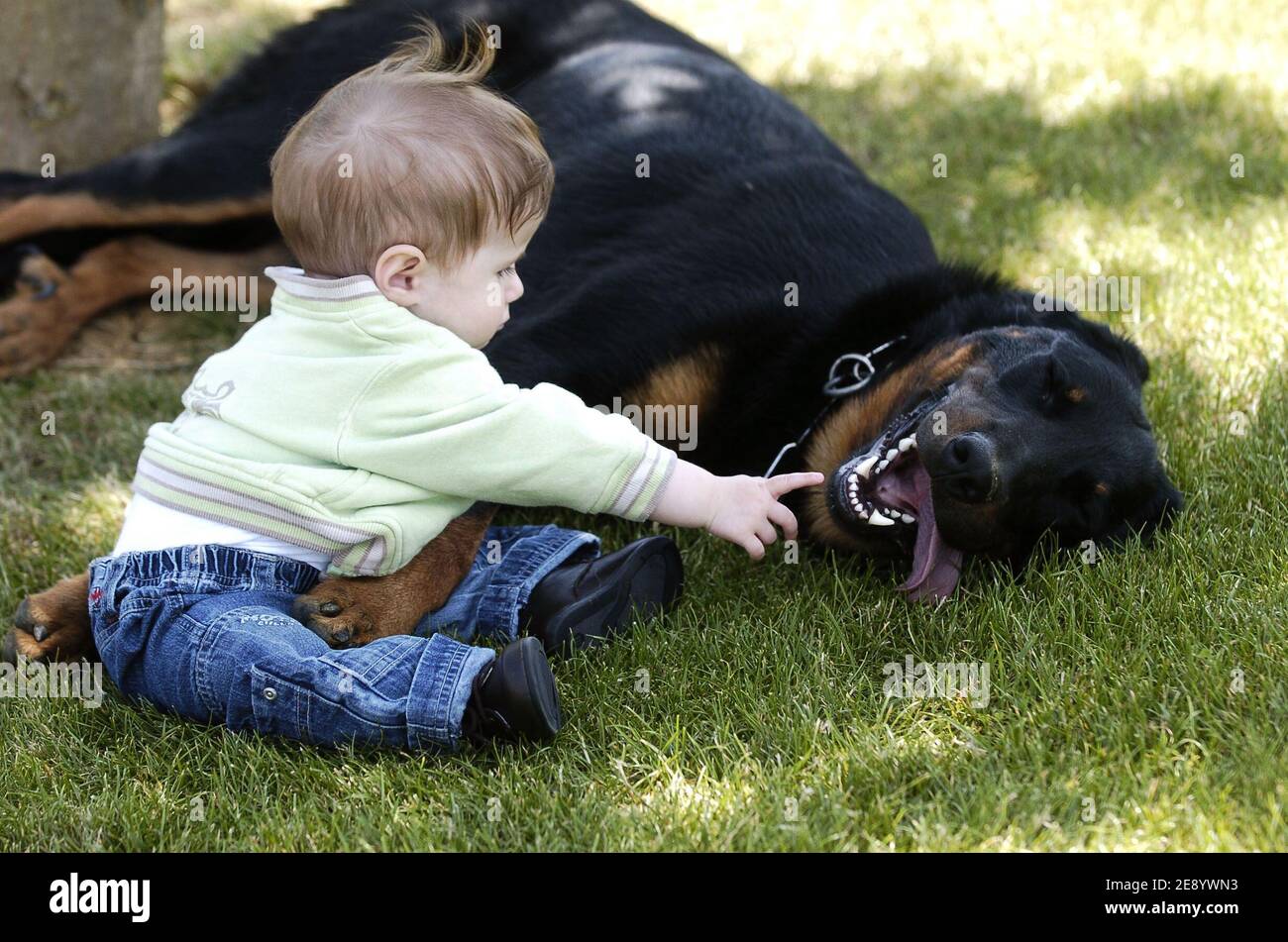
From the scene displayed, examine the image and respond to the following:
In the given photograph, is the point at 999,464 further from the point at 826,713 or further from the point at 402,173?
the point at 402,173

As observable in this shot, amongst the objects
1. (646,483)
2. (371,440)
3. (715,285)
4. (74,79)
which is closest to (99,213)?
(74,79)

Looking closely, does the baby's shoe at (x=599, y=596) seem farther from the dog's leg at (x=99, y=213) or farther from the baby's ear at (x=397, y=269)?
the dog's leg at (x=99, y=213)

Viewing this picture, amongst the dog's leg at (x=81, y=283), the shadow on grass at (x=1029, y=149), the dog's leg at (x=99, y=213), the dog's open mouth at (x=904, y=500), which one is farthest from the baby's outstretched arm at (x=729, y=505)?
the dog's leg at (x=81, y=283)

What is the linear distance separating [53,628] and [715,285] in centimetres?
172

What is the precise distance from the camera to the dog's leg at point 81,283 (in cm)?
410

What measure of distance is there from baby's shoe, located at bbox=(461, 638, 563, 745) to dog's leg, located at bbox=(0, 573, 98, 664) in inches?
33.7

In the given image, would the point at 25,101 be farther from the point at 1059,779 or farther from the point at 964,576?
the point at 1059,779

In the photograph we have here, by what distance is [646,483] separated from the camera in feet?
8.38

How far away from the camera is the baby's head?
8.11ft

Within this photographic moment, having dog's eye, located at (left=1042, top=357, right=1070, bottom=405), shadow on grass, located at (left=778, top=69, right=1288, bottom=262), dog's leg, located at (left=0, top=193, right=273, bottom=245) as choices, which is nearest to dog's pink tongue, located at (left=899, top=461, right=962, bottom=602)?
dog's eye, located at (left=1042, top=357, right=1070, bottom=405)

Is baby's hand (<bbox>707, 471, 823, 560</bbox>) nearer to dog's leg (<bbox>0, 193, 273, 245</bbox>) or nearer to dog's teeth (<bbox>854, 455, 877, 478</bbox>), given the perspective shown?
dog's teeth (<bbox>854, 455, 877, 478</bbox>)

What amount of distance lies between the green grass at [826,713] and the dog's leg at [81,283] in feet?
0.43
